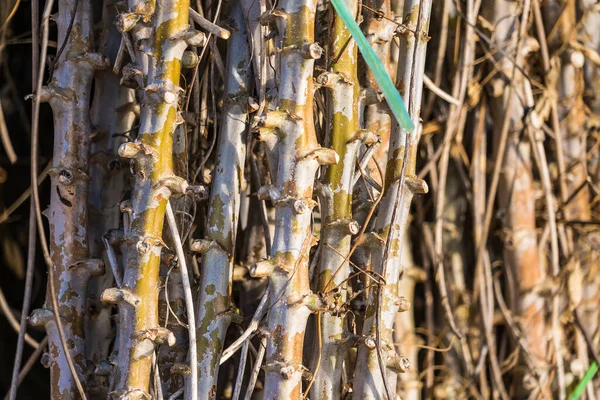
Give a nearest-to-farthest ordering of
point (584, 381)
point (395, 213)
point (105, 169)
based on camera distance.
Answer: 1. point (395, 213)
2. point (105, 169)
3. point (584, 381)

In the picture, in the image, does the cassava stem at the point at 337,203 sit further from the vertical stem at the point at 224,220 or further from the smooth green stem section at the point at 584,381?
the smooth green stem section at the point at 584,381

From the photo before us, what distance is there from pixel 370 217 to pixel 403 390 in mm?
383

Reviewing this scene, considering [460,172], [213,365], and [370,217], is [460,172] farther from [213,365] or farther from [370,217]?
[213,365]

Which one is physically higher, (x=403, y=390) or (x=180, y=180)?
(x=180, y=180)

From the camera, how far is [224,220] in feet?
2.39

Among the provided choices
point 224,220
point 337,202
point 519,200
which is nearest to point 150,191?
point 224,220

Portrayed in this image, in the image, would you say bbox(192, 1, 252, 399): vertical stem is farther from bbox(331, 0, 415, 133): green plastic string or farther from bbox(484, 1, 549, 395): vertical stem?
bbox(484, 1, 549, 395): vertical stem

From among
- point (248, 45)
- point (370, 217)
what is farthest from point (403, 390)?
point (248, 45)

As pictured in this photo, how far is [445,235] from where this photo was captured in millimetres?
1067

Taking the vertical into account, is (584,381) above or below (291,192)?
below

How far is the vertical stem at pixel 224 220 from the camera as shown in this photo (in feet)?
2.32

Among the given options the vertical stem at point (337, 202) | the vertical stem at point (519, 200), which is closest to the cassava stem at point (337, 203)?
the vertical stem at point (337, 202)

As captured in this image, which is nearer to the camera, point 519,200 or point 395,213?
point 395,213

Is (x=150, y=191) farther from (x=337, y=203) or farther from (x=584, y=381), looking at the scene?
(x=584, y=381)
